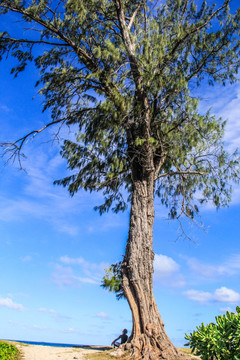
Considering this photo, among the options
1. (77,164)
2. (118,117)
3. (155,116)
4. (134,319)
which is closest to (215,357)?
(134,319)

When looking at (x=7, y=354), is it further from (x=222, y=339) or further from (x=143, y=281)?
(x=222, y=339)

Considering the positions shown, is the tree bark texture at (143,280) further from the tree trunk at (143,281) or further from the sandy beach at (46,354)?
the sandy beach at (46,354)

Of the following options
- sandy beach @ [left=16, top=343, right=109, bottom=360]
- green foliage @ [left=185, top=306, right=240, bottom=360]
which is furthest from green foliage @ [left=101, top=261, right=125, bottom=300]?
green foliage @ [left=185, top=306, right=240, bottom=360]

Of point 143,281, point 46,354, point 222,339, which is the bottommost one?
point 46,354

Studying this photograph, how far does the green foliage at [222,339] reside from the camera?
265cm

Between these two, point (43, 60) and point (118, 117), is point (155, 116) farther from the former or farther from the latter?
point (43, 60)

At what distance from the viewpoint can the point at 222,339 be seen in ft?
8.79

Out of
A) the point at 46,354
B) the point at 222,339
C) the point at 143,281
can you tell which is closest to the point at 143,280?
the point at 143,281

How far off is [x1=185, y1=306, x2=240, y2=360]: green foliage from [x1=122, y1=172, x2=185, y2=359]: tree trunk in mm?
3292

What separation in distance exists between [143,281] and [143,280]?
0.8 inches

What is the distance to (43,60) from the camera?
8148 mm

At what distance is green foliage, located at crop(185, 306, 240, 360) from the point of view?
2.65 m

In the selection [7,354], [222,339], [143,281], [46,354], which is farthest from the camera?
[46,354]

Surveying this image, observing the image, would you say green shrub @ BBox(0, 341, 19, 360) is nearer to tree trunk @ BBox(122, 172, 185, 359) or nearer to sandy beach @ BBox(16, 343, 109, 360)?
sandy beach @ BBox(16, 343, 109, 360)
